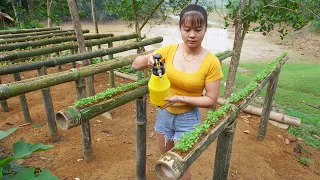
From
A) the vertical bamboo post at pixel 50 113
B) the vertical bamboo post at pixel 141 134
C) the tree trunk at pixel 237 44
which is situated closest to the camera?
the vertical bamboo post at pixel 141 134

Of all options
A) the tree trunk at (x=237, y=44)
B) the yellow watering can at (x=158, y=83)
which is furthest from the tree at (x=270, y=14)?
the yellow watering can at (x=158, y=83)

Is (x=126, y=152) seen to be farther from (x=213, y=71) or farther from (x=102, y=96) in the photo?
(x=213, y=71)

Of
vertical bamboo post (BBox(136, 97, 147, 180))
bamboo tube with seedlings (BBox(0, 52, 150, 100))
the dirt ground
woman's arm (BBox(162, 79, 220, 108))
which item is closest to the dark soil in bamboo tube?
the dirt ground

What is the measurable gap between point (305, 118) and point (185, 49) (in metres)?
4.21

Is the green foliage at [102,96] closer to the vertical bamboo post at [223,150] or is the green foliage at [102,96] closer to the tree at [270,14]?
the vertical bamboo post at [223,150]

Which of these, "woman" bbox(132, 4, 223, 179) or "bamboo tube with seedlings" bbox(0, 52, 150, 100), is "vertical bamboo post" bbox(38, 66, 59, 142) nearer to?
"bamboo tube with seedlings" bbox(0, 52, 150, 100)

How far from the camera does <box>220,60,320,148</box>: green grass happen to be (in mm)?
4589

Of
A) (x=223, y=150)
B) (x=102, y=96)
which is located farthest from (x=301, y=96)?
(x=102, y=96)

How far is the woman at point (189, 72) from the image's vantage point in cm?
175

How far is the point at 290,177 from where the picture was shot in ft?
11.0

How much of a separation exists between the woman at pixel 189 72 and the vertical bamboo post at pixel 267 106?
2.35m

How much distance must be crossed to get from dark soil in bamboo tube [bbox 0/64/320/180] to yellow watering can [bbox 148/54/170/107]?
1575mm

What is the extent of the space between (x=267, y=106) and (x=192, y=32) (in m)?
2.82

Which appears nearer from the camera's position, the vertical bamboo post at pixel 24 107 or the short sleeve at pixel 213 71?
the short sleeve at pixel 213 71
